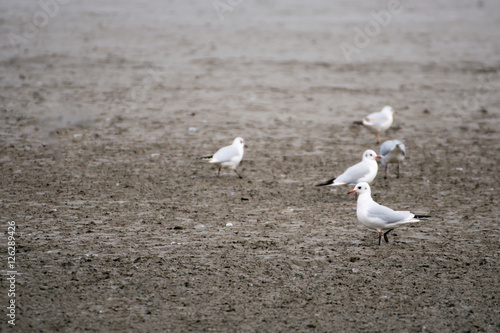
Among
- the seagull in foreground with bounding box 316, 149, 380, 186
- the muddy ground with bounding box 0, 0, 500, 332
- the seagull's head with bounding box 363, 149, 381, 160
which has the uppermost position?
the seagull's head with bounding box 363, 149, 381, 160

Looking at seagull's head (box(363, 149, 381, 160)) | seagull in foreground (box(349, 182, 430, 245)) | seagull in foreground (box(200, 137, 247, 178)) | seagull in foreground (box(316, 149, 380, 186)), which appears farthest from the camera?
seagull in foreground (box(200, 137, 247, 178))

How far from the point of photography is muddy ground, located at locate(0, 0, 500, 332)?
539 cm

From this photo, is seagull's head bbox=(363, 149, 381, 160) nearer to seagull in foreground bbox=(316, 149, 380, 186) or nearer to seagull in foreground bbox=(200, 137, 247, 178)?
seagull in foreground bbox=(316, 149, 380, 186)

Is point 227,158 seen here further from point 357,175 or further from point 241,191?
point 357,175

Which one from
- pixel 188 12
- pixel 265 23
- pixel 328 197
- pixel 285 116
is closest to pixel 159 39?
pixel 265 23

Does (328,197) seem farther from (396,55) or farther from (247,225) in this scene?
(396,55)

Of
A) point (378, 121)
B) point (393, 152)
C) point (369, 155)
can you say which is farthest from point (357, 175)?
point (378, 121)

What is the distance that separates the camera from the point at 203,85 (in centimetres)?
1608

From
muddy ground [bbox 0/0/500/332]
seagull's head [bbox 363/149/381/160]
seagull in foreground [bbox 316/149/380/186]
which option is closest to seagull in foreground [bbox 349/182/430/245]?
muddy ground [bbox 0/0/500/332]

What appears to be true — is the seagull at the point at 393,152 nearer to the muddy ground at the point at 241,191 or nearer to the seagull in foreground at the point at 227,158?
the muddy ground at the point at 241,191

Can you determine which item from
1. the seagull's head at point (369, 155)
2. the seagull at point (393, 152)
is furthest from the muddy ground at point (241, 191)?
the seagull's head at point (369, 155)

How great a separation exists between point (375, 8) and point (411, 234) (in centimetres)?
2707

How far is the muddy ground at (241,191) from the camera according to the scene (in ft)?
17.7

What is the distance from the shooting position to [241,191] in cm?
870
